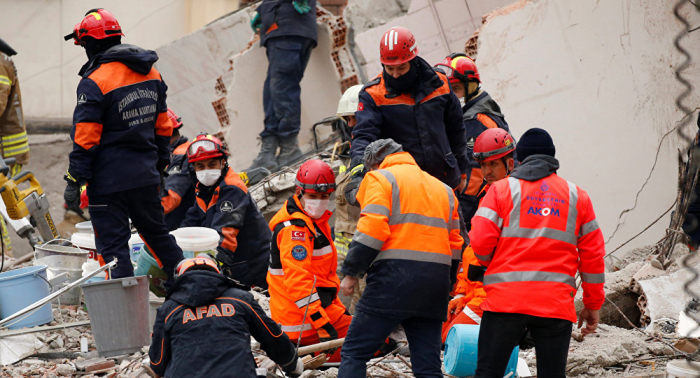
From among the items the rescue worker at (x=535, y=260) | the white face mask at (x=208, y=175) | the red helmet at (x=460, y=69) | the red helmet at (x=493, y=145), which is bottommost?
the rescue worker at (x=535, y=260)

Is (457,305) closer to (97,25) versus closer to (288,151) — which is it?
(97,25)

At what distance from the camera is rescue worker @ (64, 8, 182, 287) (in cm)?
564

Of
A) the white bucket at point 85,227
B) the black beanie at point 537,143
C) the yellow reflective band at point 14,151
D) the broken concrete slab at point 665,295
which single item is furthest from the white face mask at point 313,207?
the yellow reflective band at point 14,151

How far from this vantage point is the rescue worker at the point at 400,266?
415 cm

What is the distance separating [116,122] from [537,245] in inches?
131

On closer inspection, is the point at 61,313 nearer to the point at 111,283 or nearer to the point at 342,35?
the point at 111,283

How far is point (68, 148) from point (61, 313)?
7.06 m

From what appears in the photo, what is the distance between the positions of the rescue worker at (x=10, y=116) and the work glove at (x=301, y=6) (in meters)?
3.26

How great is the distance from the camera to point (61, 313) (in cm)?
655

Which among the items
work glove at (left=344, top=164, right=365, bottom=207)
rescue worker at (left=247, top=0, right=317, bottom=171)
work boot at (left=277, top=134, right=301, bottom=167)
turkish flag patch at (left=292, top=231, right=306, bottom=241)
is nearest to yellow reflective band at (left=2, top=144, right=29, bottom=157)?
rescue worker at (left=247, top=0, right=317, bottom=171)

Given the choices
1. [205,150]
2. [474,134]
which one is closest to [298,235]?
[205,150]

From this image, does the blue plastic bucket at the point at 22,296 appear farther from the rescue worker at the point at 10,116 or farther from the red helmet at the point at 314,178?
the rescue worker at the point at 10,116

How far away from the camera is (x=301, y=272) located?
17.6 feet

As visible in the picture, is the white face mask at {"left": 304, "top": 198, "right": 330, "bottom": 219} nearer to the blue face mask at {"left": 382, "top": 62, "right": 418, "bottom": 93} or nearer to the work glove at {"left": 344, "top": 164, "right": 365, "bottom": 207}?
the work glove at {"left": 344, "top": 164, "right": 365, "bottom": 207}
